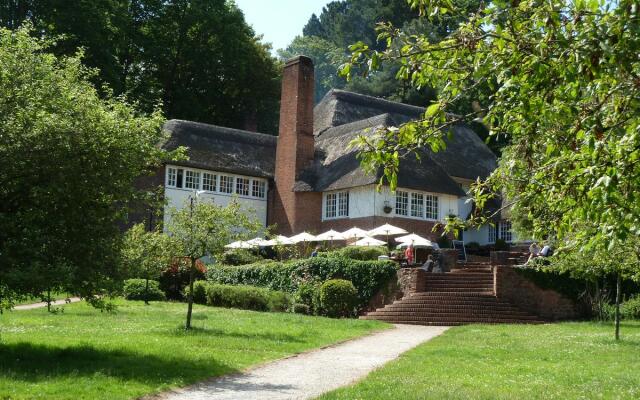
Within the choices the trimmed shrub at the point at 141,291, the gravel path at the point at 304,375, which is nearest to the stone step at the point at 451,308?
the gravel path at the point at 304,375

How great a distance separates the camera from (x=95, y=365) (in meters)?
12.4

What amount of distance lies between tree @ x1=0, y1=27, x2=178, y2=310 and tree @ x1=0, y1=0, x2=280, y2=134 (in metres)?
35.1

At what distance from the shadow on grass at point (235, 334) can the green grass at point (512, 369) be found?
3.14 metres

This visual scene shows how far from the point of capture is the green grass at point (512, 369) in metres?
10.4

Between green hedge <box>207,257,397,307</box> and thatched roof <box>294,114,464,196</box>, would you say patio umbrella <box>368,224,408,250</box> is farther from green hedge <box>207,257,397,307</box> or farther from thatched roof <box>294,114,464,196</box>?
green hedge <box>207,257,397,307</box>

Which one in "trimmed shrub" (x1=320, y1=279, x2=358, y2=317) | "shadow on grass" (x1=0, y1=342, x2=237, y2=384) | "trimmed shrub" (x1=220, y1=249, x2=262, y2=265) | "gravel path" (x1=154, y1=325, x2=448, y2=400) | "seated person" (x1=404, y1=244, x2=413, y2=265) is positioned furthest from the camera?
"trimmed shrub" (x1=220, y1=249, x2=262, y2=265)

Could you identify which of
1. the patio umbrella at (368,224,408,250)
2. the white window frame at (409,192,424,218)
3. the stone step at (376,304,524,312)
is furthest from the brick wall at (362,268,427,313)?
the white window frame at (409,192,424,218)

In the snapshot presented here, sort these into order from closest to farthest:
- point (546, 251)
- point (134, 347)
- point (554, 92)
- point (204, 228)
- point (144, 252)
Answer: point (554, 92)
point (134, 347)
point (144, 252)
point (204, 228)
point (546, 251)

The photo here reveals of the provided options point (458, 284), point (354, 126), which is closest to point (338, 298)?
point (458, 284)

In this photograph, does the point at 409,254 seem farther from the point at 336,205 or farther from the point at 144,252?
the point at 144,252

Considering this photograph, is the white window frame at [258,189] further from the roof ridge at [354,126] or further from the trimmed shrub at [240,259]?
the trimmed shrub at [240,259]

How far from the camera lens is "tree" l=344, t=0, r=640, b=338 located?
561 centimetres

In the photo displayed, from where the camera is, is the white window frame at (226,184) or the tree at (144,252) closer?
the tree at (144,252)

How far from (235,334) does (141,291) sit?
12838 mm
